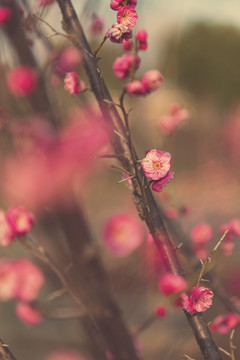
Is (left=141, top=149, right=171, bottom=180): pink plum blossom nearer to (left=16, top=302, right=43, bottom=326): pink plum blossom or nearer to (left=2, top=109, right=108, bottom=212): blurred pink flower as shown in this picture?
(left=2, top=109, right=108, bottom=212): blurred pink flower

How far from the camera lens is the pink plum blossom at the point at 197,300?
76 cm

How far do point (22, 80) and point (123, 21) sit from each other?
26.9 inches

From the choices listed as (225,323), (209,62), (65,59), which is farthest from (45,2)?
(209,62)

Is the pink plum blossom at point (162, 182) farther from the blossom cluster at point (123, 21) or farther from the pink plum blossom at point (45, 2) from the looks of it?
the pink plum blossom at point (45, 2)

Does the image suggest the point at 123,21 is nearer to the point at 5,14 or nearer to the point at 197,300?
the point at 197,300

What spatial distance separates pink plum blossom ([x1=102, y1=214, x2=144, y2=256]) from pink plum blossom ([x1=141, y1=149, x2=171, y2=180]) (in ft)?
2.23

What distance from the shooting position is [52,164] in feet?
4.08

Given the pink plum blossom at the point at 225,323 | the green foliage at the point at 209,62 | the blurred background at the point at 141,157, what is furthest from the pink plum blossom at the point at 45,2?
the green foliage at the point at 209,62

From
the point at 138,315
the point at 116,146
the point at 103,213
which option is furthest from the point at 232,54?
the point at 116,146

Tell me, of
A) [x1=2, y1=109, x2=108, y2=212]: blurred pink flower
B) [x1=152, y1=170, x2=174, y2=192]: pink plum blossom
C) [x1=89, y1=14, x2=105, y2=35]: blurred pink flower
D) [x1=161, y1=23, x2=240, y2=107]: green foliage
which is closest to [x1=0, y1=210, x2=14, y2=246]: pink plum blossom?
[x1=2, y1=109, x2=108, y2=212]: blurred pink flower

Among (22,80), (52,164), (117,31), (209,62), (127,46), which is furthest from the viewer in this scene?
(209,62)

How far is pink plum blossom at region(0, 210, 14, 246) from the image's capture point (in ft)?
3.28

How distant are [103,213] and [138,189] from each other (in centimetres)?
821

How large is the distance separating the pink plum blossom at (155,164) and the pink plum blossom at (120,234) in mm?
681
